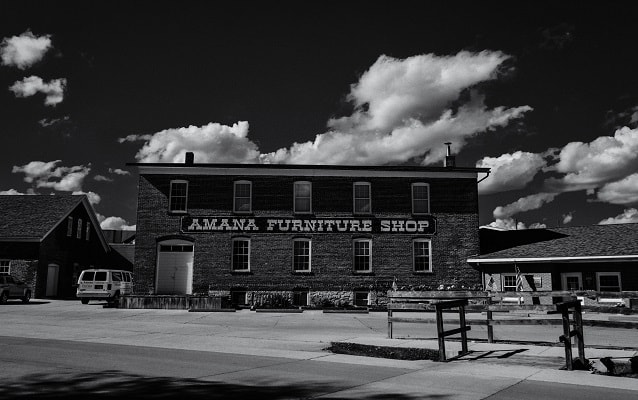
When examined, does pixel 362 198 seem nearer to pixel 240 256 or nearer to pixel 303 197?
pixel 303 197

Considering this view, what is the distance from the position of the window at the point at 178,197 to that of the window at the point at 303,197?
5.81 metres

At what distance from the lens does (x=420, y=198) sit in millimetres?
31000

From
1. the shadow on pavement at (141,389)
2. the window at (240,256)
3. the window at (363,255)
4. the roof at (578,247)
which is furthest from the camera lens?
the window at (363,255)

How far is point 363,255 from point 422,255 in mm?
3152

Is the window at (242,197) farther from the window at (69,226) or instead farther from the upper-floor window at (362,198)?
the window at (69,226)

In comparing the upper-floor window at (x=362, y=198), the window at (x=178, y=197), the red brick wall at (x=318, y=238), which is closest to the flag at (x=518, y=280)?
the red brick wall at (x=318, y=238)

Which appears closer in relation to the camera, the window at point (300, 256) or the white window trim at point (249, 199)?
the window at point (300, 256)

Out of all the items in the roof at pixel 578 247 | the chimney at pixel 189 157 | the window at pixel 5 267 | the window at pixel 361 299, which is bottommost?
the window at pixel 361 299

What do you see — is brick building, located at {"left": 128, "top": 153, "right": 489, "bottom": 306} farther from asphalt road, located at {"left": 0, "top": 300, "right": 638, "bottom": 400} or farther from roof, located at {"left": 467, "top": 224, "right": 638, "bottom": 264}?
asphalt road, located at {"left": 0, "top": 300, "right": 638, "bottom": 400}

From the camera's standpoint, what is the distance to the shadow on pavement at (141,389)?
273 inches

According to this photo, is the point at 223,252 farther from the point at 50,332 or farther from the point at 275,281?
the point at 50,332

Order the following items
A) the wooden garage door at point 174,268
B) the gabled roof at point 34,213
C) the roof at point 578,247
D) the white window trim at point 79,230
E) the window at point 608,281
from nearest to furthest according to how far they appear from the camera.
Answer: the roof at point 578,247 → the window at point 608,281 → the wooden garage door at point 174,268 → the gabled roof at point 34,213 → the white window trim at point 79,230

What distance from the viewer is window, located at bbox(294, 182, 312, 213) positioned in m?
30.7

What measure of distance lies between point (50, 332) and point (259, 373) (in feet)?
29.3
